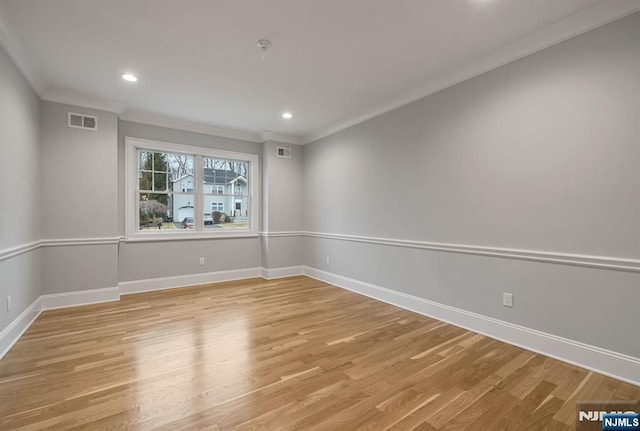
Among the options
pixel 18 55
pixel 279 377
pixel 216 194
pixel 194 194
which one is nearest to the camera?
pixel 279 377

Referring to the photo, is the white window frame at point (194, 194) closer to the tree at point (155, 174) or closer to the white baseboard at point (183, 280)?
the tree at point (155, 174)

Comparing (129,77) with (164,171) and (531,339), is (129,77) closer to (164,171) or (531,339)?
(164,171)

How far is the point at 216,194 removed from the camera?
524 cm

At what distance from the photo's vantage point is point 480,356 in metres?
2.46

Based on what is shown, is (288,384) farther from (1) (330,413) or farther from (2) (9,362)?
(2) (9,362)

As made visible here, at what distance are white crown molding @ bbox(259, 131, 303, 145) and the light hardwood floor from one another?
10.6ft

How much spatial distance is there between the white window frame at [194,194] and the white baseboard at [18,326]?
1.28 m

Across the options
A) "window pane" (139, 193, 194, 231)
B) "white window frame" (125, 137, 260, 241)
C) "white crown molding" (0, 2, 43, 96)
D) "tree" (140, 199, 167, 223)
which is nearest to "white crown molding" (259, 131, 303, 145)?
"white window frame" (125, 137, 260, 241)

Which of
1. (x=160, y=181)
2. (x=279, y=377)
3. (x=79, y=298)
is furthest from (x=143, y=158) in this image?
(x=279, y=377)

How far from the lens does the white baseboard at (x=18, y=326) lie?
2.48 meters

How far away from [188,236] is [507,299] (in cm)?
447

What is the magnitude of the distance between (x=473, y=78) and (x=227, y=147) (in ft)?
12.9

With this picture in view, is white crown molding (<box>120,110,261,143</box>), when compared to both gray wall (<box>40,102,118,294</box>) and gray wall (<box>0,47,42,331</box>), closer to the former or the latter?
gray wall (<box>40,102,118,294</box>)

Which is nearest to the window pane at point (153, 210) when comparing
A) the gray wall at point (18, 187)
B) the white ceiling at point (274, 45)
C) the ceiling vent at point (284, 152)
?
the gray wall at point (18, 187)
